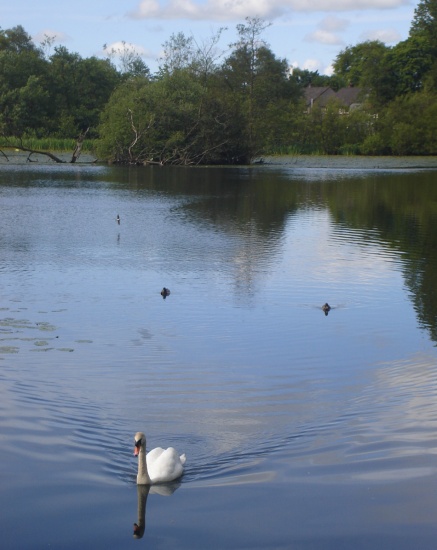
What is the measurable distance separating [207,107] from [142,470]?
2173 inches

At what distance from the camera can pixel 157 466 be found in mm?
6598

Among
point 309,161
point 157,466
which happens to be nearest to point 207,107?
point 309,161

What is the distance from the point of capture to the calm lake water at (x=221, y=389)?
6.14 meters

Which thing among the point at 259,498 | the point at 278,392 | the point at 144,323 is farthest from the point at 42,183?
A: the point at 259,498

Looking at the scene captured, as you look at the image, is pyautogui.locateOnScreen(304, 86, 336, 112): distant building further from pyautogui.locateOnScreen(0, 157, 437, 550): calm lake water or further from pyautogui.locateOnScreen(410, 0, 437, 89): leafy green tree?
pyautogui.locateOnScreen(0, 157, 437, 550): calm lake water

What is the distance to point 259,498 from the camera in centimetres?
641

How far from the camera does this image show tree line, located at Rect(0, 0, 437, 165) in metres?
57.8

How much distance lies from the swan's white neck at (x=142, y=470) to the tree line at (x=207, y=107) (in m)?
50.5

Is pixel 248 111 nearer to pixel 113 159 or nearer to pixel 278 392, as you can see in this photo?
pixel 113 159

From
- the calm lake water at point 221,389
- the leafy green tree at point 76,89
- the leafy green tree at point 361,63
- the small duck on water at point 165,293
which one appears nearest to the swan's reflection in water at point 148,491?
the calm lake water at point 221,389

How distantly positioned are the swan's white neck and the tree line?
1988 inches

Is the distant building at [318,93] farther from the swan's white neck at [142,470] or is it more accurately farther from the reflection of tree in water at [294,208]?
the swan's white neck at [142,470]

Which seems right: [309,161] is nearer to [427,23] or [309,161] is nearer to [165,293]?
[427,23]

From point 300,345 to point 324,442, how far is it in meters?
3.39
